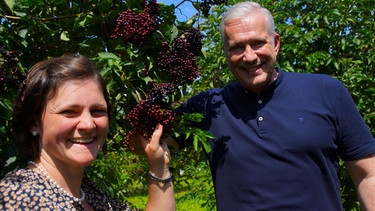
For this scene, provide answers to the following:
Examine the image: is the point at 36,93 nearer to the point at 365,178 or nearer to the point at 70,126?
the point at 70,126

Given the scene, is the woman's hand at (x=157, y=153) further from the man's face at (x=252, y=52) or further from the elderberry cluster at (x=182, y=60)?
the man's face at (x=252, y=52)

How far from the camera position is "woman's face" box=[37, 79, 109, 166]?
1762 millimetres

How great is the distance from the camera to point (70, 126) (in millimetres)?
1764

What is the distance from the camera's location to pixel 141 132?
199 cm

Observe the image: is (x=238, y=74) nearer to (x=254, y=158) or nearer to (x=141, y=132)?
(x=254, y=158)

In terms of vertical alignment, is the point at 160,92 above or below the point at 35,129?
above

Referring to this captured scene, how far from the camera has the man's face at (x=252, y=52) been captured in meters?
2.50

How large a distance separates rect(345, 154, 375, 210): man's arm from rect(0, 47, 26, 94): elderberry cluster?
63.7 inches

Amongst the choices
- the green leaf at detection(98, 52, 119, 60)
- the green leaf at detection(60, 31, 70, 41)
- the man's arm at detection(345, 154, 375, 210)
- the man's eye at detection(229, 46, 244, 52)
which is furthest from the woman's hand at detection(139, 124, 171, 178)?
the man's arm at detection(345, 154, 375, 210)

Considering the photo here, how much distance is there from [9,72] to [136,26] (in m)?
0.50

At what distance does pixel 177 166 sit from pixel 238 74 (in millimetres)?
2064

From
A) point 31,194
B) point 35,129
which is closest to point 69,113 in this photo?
point 35,129

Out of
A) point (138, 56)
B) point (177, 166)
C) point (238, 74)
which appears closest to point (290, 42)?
point (177, 166)

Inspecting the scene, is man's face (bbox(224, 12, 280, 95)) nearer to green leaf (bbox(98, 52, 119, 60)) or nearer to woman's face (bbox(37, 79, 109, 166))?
green leaf (bbox(98, 52, 119, 60))
